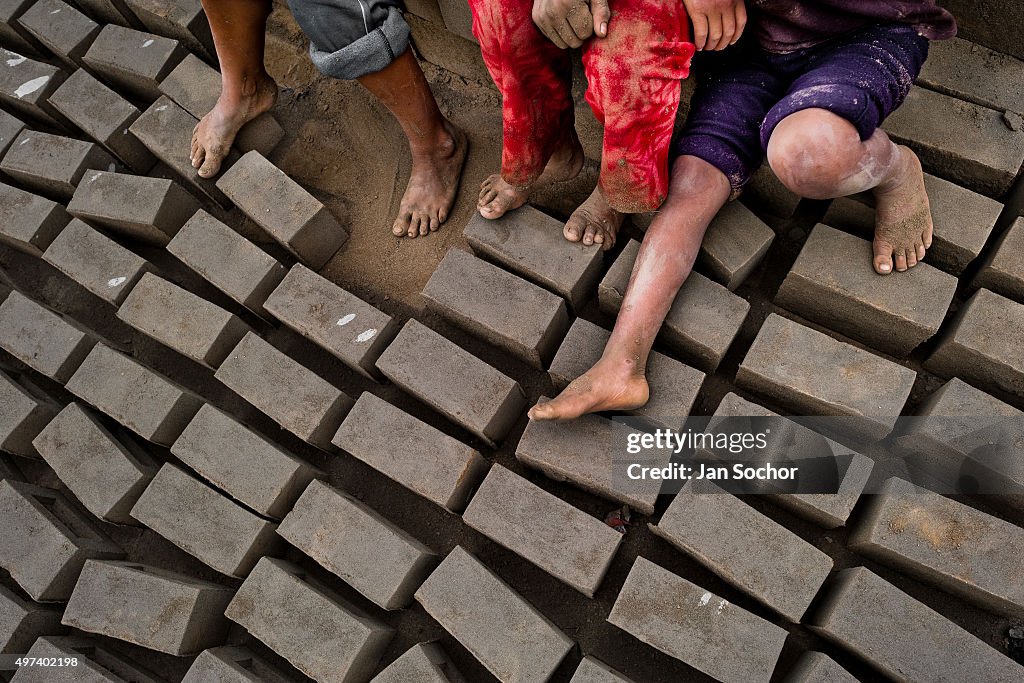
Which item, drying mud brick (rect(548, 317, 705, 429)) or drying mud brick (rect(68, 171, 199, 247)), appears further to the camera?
drying mud brick (rect(68, 171, 199, 247))

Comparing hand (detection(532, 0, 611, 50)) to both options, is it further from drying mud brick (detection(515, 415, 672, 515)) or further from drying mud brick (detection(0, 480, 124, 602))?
drying mud brick (detection(0, 480, 124, 602))

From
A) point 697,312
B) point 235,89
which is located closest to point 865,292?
point 697,312

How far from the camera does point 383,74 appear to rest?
2.22 metres

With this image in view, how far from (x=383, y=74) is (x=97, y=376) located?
52.0 inches

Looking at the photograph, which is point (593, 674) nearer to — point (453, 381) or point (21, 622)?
point (453, 381)

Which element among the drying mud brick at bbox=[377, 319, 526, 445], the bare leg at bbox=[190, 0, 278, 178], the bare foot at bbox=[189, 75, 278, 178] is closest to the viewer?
the drying mud brick at bbox=[377, 319, 526, 445]

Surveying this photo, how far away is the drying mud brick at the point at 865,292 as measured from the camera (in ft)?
6.55

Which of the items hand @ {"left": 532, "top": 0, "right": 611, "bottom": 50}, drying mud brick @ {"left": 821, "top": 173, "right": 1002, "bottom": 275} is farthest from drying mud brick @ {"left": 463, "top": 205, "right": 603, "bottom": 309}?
drying mud brick @ {"left": 821, "top": 173, "right": 1002, "bottom": 275}

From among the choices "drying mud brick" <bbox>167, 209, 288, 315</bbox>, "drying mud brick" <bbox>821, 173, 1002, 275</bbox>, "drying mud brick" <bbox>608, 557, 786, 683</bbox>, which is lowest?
"drying mud brick" <bbox>608, 557, 786, 683</bbox>

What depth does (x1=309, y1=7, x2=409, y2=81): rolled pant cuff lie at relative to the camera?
2.12 metres

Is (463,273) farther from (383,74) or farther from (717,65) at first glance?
(717,65)

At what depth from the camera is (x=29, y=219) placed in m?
2.65

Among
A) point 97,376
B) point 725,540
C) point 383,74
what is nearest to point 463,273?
point 383,74

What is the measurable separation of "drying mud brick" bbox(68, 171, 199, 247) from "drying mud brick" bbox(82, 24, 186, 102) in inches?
17.3
